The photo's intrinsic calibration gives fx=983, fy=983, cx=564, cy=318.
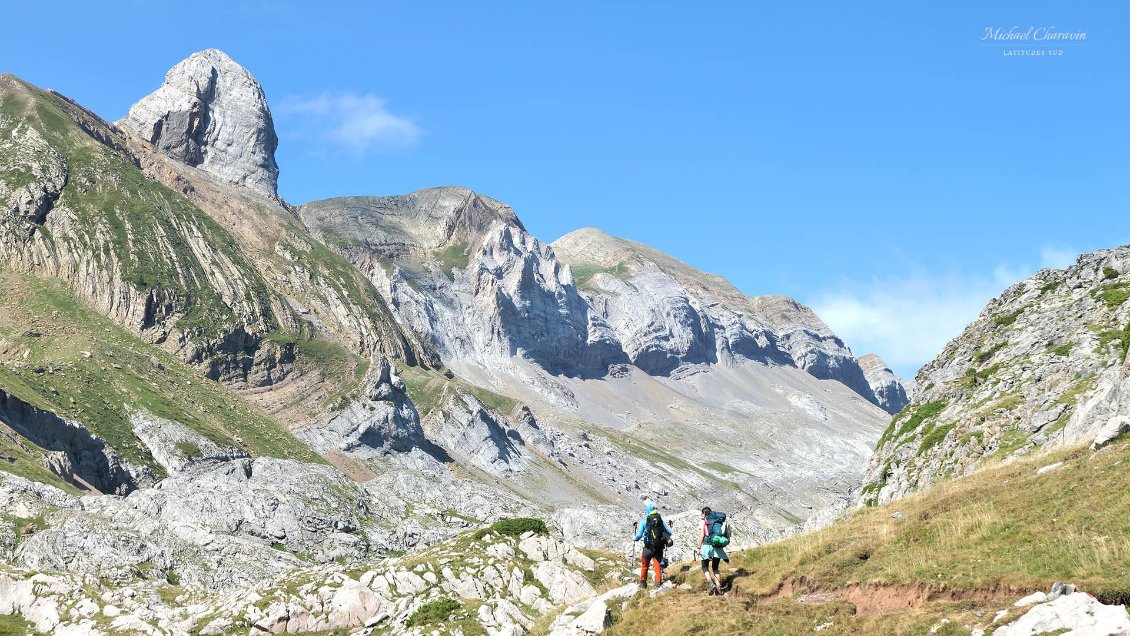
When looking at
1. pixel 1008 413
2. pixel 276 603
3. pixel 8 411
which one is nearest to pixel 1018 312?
pixel 1008 413

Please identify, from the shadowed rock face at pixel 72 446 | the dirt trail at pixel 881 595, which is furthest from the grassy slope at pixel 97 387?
the dirt trail at pixel 881 595

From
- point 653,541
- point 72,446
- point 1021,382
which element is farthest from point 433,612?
point 72,446

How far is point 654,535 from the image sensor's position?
31.0 m

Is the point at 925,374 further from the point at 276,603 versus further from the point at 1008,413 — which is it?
the point at 276,603

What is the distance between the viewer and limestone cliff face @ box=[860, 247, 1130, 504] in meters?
42.6

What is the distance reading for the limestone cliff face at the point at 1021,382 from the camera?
42625 mm

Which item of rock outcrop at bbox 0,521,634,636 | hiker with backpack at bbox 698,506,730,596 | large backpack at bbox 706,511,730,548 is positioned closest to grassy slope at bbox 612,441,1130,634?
hiker with backpack at bbox 698,506,730,596

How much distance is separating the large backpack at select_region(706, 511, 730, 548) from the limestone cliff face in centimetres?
1349

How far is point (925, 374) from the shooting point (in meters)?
64.8

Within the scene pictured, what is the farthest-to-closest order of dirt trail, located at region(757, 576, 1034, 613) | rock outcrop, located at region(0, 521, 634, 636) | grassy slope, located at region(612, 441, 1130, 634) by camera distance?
rock outcrop, located at region(0, 521, 634, 636)
dirt trail, located at region(757, 576, 1034, 613)
grassy slope, located at region(612, 441, 1130, 634)

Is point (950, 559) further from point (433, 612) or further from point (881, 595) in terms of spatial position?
→ point (433, 612)

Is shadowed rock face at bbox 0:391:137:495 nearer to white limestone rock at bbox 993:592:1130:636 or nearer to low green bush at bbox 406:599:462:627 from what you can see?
low green bush at bbox 406:599:462:627

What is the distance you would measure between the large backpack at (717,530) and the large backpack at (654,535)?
6.65 feet

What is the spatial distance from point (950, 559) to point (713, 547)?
6.74 metres
